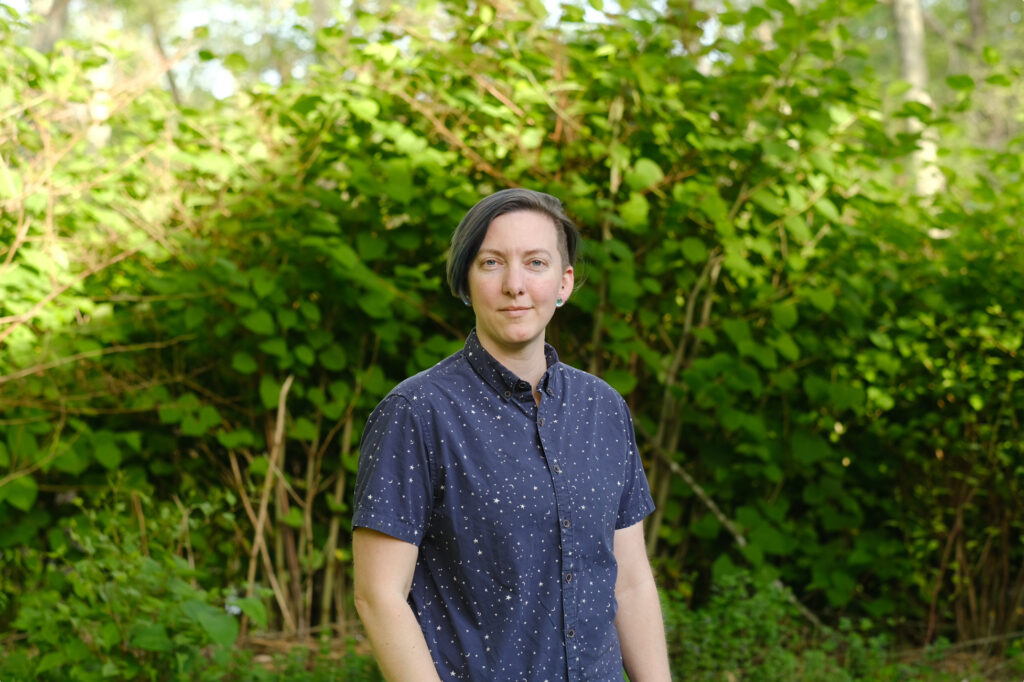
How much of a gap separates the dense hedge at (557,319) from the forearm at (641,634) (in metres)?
1.80

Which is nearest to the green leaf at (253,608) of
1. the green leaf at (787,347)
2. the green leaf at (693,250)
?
the green leaf at (693,250)

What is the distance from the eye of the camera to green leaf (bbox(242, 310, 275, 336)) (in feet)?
11.0

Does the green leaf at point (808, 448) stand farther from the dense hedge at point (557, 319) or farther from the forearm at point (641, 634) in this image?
the forearm at point (641, 634)

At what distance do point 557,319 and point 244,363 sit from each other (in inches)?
46.9

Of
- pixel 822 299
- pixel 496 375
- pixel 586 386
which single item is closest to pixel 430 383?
pixel 496 375

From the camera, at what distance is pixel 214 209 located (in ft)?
12.6

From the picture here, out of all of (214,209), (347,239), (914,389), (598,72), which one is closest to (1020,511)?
(914,389)

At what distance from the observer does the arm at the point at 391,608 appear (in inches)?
55.4

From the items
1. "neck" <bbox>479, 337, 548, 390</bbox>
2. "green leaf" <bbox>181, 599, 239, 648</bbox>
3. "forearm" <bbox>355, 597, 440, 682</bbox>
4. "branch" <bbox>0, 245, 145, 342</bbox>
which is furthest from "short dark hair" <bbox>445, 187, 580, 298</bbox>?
"branch" <bbox>0, 245, 145, 342</bbox>

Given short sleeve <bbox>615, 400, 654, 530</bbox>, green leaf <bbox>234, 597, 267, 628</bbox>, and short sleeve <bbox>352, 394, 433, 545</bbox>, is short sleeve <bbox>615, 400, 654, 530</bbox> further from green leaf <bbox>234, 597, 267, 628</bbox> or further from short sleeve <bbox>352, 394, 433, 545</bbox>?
green leaf <bbox>234, 597, 267, 628</bbox>

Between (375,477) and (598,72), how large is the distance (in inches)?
94.4

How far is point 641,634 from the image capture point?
5.74ft

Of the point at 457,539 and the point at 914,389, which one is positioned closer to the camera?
the point at 457,539

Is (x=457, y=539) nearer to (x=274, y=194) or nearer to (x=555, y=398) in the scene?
(x=555, y=398)
